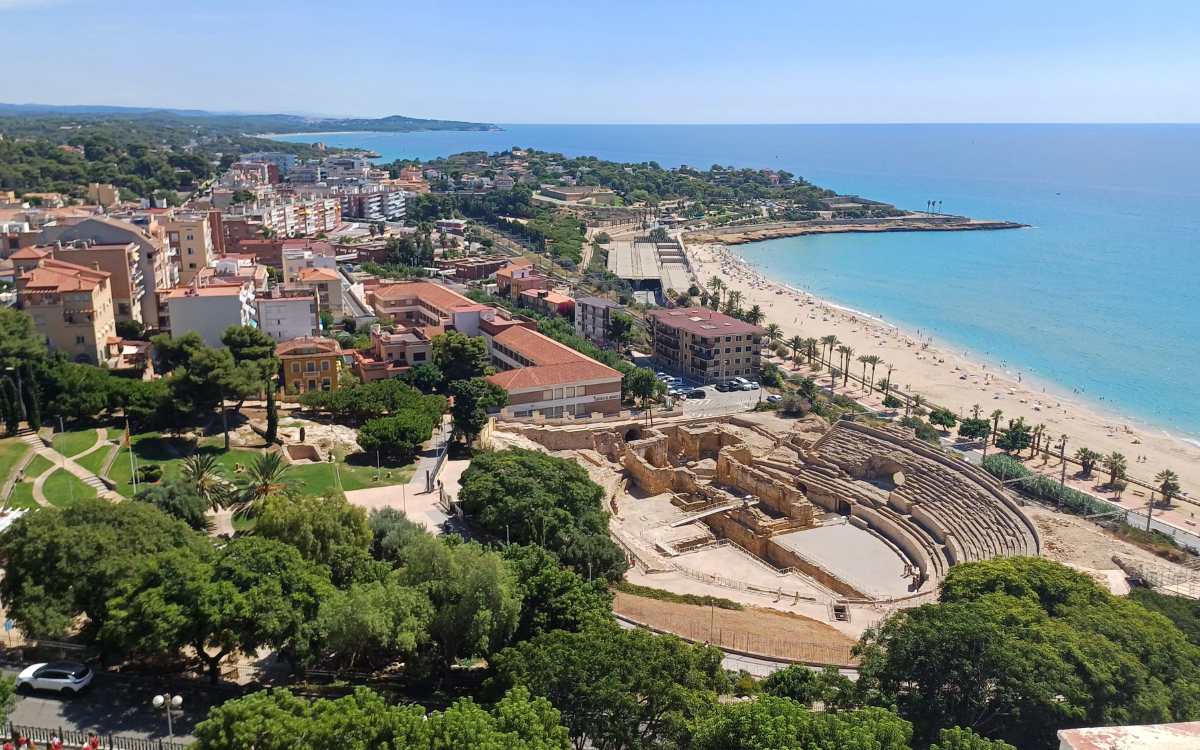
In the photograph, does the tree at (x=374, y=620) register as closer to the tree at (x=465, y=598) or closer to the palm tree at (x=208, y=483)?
the tree at (x=465, y=598)

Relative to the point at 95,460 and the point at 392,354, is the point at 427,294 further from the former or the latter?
the point at 95,460

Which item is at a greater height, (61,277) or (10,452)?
(61,277)

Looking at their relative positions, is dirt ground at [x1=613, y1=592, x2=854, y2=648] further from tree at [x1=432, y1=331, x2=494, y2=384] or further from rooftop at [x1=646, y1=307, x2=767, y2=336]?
rooftop at [x1=646, y1=307, x2=767, y2=336]

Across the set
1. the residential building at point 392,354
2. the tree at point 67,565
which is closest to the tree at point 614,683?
the tree at point 67,565

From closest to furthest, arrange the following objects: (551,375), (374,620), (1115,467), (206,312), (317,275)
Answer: (374,620) → (1115,467) → (551,375) → (206,312) → (317,275)

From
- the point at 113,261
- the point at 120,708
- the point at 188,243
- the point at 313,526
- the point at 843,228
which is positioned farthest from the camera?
the point at 843,228

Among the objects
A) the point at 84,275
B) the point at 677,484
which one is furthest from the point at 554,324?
the point at 84,275

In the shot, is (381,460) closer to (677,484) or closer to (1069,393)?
(677,484)

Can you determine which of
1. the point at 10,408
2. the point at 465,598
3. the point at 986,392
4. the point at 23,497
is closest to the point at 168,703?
the point at 465,598
